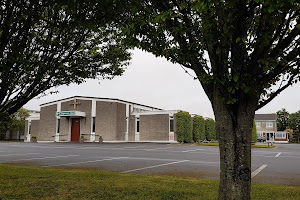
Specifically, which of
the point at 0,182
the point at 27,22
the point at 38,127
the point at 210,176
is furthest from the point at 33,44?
the point at 38,127

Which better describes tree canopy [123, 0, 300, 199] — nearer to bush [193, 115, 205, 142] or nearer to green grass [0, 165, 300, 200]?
green grass [0, 165, 300, 200]

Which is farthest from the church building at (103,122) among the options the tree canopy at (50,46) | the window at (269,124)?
the window at (269,124)

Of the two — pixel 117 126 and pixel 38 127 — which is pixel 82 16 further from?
pixel 38 127

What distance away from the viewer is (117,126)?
1351 inches

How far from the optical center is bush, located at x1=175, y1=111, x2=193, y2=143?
3312 centimetres

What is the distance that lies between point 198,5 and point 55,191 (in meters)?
4.72

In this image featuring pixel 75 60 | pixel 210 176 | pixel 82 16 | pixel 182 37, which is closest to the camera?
pixel 182 37

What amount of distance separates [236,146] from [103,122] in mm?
31846

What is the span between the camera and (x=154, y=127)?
115ft

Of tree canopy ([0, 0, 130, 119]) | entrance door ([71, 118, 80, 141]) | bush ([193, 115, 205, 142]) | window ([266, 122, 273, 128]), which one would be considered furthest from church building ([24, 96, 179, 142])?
window ([266, 122, 273, 128])

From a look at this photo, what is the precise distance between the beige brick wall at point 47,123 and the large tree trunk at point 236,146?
122 ft

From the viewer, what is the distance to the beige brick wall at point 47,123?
37.8 m

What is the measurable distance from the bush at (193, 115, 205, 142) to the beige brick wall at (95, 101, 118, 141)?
11.3 m

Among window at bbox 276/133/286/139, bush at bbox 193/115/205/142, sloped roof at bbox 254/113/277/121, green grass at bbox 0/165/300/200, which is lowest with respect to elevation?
window at bbox 276/133/286/139
